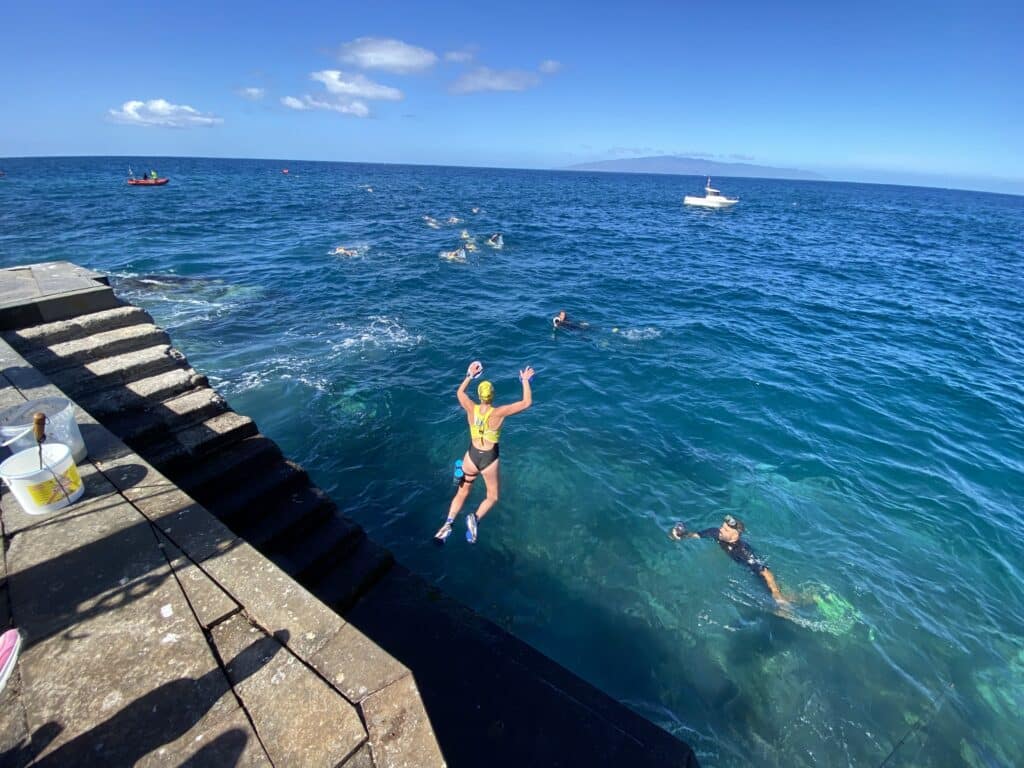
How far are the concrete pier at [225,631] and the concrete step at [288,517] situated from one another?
0.02 metres

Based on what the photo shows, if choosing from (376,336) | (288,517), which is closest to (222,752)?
(288,517)

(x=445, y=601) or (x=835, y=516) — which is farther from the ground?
(x=445, y=601)

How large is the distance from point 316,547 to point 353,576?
2.19 ft

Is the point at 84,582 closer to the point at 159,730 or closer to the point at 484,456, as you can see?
the point at 159,730

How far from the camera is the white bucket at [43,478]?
4.02 metres

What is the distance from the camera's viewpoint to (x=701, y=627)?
784 cm

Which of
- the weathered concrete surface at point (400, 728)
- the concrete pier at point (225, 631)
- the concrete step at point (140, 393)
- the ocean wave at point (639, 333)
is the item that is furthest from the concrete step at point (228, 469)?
the ocean wave at point (639, 333)

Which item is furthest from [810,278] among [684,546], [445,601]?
[445,601]

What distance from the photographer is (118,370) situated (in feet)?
23.9

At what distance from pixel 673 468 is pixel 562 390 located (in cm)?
469

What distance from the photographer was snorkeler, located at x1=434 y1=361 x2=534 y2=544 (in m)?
7.51

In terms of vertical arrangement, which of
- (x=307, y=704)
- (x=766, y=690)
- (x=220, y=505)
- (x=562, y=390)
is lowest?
(x=766, y=690)

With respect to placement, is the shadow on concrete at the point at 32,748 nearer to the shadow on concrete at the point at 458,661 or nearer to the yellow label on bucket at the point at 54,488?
the shadow on concrete at the point at 458,661

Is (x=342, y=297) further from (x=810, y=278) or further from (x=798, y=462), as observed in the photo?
(x=810, y=278)
